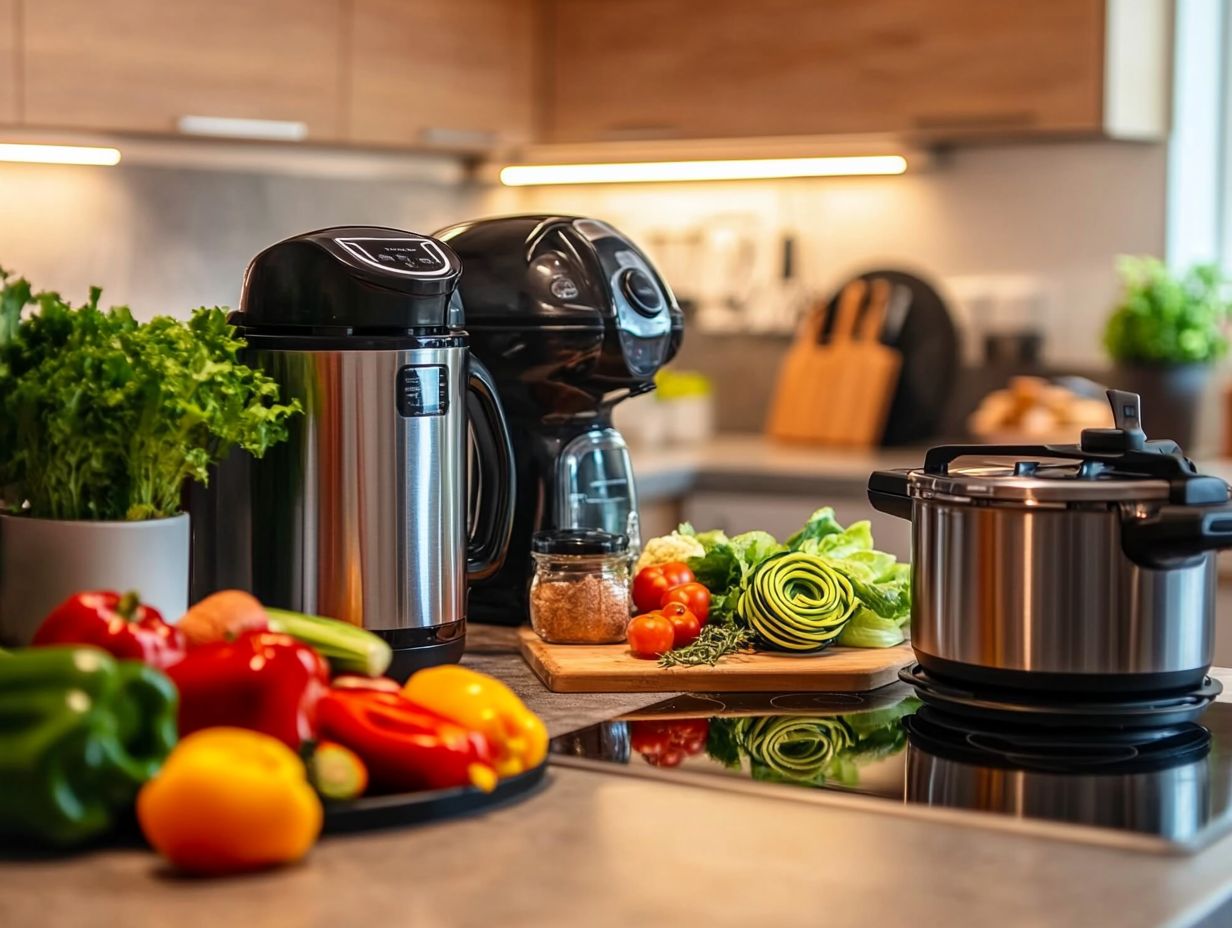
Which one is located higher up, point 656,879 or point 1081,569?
point 1081,569

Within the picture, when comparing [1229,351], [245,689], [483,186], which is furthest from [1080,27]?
[245,689]

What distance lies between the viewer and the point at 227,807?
92 cm

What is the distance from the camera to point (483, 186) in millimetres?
4234

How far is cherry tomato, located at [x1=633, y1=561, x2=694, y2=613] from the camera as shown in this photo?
1.62m

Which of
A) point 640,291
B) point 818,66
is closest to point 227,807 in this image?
point 640,291

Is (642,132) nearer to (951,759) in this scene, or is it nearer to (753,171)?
(753,171)

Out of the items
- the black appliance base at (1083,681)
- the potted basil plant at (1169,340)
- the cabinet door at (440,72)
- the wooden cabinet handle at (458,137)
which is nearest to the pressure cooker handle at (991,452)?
the black appliance base at (1083,681)

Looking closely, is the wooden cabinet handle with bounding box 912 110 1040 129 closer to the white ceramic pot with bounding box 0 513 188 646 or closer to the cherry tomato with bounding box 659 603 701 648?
the cherry tomato with bounding box 659 603 701 648

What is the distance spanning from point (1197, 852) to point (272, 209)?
302 centimetres

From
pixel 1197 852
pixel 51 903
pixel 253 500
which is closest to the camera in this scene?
pixel 51 903

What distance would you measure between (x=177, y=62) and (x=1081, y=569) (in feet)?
7.86

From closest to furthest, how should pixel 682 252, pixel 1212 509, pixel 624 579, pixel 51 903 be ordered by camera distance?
pixel 51 903 < pixel 1212 509 < pixel 624 579 < pixel 682 252

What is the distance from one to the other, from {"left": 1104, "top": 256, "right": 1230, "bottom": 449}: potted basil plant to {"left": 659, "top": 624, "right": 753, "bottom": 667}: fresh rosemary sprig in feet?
6.48

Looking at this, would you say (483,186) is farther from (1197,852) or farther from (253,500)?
(1197,852)
